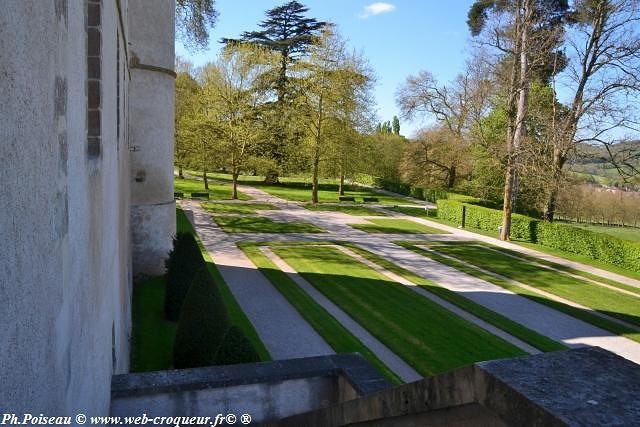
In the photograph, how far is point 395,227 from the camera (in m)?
28.1

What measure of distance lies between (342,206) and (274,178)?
647 inches

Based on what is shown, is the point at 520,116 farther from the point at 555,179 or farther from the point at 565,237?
the point at 565,237

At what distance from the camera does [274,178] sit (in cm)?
5153

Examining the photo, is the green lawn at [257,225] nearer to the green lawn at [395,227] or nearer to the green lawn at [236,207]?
the green lawn at [236,207]

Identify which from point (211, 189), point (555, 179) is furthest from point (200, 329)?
point (211, 189)

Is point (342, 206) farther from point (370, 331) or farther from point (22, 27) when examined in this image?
point (22, 27)

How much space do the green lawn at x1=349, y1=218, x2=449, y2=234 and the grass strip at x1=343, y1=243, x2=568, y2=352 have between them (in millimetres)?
8225

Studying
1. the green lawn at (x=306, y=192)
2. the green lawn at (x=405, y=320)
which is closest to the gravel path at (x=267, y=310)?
the green lawn at (x=405, y=320)

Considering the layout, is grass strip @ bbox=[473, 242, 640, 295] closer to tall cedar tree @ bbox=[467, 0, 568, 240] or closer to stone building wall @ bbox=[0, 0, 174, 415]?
tall cedar tree @ bbox=[467, 0, 568, 240]

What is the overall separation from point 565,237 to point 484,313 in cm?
1196

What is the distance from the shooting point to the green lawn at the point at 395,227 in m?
26.8

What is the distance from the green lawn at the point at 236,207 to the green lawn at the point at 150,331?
55.7 ft

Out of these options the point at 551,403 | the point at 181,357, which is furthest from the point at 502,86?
the point at 551,403

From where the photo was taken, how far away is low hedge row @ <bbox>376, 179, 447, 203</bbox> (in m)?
44.1
